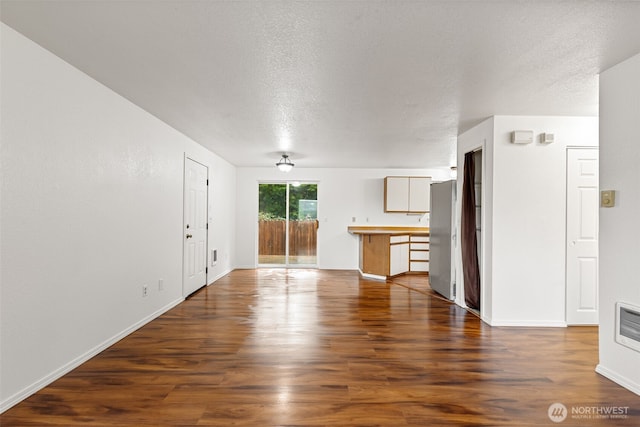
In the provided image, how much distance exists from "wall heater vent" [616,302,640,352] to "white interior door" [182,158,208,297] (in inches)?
190

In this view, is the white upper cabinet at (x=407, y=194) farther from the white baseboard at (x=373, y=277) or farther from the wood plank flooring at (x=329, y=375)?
the wood plank flooring at (x=329, y=375)

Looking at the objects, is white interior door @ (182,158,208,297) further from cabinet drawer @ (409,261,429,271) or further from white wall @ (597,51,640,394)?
white wall @ (597,51,640,394)

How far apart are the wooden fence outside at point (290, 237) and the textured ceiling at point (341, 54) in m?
4.02

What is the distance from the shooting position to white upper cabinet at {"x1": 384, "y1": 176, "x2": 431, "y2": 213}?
7555 millimetres

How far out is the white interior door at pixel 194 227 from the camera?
489cm

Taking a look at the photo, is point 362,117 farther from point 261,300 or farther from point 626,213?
point 261,300

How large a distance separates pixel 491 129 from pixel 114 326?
4502 mm

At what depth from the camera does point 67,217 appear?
2.54 m

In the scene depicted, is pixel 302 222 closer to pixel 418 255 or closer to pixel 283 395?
pixel 418 255

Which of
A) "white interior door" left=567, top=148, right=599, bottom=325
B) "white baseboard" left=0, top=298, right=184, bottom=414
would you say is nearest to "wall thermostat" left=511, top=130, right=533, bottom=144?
"white interior door" left=567, top=148, right=599, bottom=325

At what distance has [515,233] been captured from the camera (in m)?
3.80

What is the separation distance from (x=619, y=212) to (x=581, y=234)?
4.71ft

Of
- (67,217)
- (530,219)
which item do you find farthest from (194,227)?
(530,219)

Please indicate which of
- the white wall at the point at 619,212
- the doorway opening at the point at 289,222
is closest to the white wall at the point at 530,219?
the white wall at the point at 619,212
